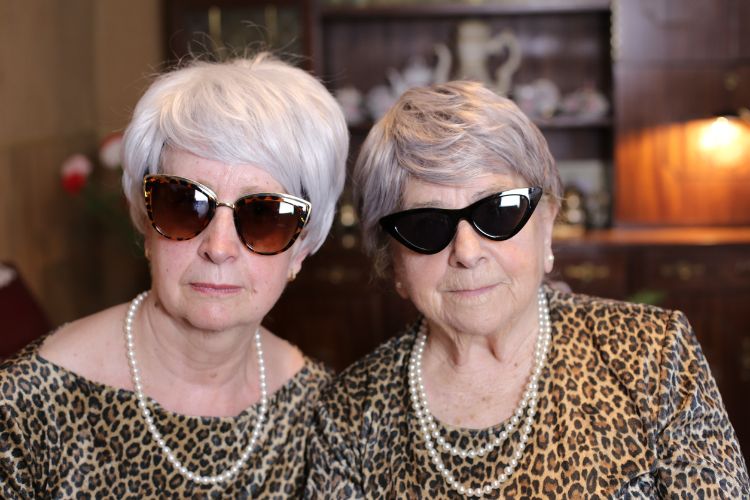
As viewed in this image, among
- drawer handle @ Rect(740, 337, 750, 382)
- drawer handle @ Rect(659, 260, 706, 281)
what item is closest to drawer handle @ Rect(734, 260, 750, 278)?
drawer handle @ Rect(659, 260, 706, 281)

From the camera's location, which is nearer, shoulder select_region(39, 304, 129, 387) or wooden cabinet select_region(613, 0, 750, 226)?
shoulder select_region(39, 304, 129, 387)

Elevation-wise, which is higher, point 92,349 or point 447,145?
point 447,145

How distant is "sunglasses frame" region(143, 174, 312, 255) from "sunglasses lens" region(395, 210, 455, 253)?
18cm

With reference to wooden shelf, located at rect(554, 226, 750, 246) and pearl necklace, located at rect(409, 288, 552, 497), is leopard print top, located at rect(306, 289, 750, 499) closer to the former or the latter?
pearl necklace, located at rect(409, 288, 552, 497)

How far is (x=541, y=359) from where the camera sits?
176cm

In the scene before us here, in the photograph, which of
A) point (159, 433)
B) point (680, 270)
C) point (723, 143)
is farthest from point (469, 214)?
point (723, 143)

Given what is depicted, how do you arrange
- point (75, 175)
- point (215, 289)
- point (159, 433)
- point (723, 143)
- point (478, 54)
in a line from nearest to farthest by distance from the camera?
point (215, 289), point (159, 433), point (75, 175), point (478, 54), point (723, 143)

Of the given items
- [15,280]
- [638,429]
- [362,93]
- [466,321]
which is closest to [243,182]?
[466,321]

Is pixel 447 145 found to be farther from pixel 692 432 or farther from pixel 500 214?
pixel 692 432

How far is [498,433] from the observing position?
1711 millimetres

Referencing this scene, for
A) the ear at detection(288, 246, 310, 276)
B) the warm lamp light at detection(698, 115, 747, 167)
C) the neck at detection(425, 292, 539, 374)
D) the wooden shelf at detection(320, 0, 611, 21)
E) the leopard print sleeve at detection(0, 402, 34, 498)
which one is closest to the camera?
the leopard print sleeve at detection(0, 402, 34, 498)

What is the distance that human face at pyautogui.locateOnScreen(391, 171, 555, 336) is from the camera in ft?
5.41

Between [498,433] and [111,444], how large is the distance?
0.74 metres

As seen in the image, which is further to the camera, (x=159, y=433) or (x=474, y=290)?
(x=159, y=433)
